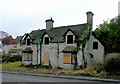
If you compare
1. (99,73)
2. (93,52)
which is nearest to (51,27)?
(93,52)

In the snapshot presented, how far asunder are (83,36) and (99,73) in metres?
7.01

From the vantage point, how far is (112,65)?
1434cm

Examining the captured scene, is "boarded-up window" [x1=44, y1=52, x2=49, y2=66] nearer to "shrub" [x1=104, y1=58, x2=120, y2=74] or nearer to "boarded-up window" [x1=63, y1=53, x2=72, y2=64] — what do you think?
"boarded-up window" [x1=63, y1=53, x2=72, y2=64]

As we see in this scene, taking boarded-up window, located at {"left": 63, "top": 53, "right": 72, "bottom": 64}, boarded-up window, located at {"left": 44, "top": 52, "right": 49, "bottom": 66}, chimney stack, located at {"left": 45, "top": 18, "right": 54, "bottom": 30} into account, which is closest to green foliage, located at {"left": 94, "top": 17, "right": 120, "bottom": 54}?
boarded-up window, located at {"left": 63, "top": 53, "right": 72, "bottom": 64}

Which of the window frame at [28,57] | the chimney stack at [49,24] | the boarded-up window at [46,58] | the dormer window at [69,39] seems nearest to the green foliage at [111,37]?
the dormer window at [69,39]

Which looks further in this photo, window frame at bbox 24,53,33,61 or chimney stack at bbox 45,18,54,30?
chimney stack at bbox 45,18,54,30

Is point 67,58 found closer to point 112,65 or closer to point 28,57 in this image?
point 112,65

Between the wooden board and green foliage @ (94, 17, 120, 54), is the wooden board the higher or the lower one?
the lower one

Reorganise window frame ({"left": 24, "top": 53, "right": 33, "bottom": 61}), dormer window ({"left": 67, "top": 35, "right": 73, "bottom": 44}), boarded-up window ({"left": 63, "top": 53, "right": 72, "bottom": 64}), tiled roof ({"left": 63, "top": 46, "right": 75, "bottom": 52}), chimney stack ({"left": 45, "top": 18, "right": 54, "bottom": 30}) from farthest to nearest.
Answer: chimney stack ({"left": 45, "top": 18, "right": 54, "bottom": 30}) < window frame ({"left": 24, "top": 53, "right": 33, "bottom": 61}) < dormer window ({"left": 67, "top": 35, "right": 73, "bottom": 44}) < boarded-up window ({"left": 63, "top": 53, "right": 72, "bottom": 64}) < tiled roof ({"left": 63, "top": 46, "right": 75, "bottom": 52})

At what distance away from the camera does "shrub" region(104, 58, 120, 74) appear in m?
14.0

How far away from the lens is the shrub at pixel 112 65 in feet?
46.1

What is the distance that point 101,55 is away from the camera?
19875mm

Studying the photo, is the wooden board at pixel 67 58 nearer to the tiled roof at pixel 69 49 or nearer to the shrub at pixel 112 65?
the tiled roof at pixel 69 49

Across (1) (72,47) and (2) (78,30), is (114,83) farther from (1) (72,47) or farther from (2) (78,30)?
(2) (78,30)
